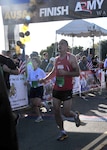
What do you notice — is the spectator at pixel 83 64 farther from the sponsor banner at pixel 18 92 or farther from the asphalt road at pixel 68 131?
the sponsor banner at pixel 18 92

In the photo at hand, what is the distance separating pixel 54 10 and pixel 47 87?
11.4 feet

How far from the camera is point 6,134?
1.66 metres

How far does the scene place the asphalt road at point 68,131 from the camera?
652 cm

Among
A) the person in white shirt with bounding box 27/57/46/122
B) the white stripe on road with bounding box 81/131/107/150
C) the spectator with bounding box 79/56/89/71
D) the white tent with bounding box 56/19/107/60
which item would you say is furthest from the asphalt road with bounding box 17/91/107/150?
the white tent with bounding box 56/19/107/60

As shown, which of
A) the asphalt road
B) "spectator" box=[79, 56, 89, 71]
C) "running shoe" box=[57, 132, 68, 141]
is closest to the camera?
the asphalt road

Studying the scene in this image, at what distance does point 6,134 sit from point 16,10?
12663 millimetres

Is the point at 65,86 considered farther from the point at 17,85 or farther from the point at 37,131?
the point at 17,85

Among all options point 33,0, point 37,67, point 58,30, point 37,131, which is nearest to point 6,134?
point 37,131

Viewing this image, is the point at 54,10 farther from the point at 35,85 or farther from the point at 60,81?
the point at 60,81

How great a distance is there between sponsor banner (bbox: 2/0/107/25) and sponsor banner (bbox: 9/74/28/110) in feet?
14.3

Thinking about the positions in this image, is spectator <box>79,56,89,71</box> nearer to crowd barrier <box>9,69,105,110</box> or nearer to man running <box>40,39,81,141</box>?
crowd barrier <box>9,69,105,110</box>

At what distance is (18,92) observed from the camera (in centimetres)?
994

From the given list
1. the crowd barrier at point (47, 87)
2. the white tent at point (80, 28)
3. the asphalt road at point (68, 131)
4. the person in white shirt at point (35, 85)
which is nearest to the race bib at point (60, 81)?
the asphalt road at point (68, 131)

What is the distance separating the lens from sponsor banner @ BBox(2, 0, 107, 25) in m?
12.9
